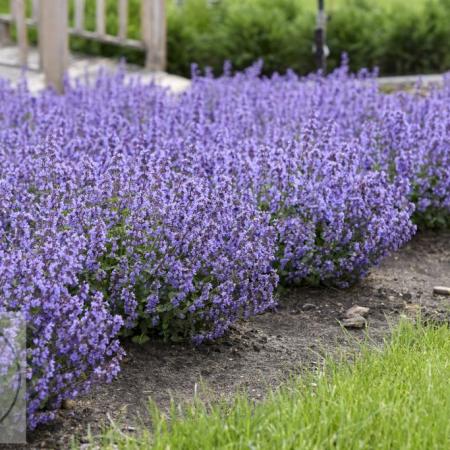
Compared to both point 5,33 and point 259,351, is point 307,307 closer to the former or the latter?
point 259,351

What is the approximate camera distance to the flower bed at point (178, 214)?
3.33m

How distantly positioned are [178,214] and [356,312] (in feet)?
3.17

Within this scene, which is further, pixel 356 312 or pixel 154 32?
pixel 154 32

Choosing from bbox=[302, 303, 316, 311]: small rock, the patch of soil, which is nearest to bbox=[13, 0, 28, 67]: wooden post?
the patch of soil

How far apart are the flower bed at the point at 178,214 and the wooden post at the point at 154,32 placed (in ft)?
13.0

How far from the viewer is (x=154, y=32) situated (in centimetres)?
1031

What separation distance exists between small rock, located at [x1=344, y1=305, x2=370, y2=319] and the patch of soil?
5 cm

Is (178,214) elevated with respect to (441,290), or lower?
elevated

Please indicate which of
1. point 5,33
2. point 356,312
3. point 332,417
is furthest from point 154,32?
point 332,417

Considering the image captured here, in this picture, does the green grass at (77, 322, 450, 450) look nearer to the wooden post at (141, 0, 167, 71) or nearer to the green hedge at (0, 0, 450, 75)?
the wooden post at (141, 0, 167, 71)

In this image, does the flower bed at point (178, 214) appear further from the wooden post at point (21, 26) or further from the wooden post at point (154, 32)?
the wooden post at point (154, 32)

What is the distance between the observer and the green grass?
9.75ft

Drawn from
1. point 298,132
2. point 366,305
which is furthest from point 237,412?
point 298,132

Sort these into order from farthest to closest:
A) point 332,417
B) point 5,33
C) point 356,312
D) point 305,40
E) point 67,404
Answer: point 5,33 < point 305,40 < point 356,312 < point 67,404 < point 332,417
